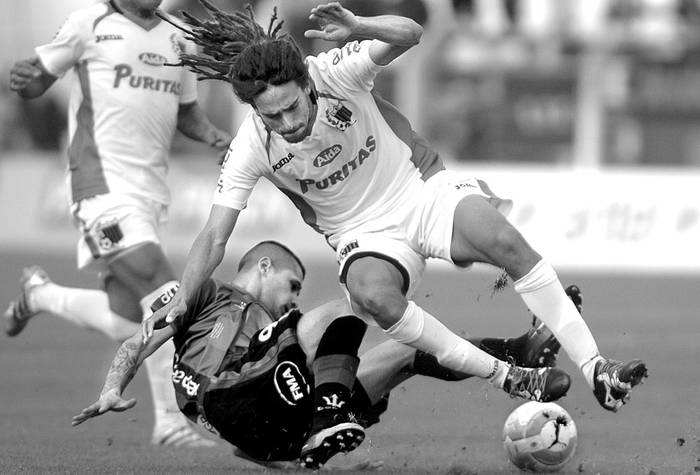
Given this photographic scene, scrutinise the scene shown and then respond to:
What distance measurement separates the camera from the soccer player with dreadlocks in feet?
20.0

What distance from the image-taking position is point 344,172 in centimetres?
662

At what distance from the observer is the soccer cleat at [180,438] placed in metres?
7.59

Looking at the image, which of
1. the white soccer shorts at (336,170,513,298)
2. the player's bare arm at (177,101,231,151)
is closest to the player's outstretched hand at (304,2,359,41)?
the white soccer shorts at (336,170,513,298)

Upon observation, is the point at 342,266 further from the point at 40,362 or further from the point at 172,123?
the point at 40,362

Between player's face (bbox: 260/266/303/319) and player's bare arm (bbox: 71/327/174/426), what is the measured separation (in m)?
0.71

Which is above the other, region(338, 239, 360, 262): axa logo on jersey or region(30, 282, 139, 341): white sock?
region(338, 239, 360, 262): axa logo on jersey

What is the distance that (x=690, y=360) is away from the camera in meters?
11.1

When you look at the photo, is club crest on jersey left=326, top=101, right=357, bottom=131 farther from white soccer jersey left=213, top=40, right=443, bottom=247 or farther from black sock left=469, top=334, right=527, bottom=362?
black sock left=469, top=334, right=527, bottom=362

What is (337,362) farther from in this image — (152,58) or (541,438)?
(152,58)

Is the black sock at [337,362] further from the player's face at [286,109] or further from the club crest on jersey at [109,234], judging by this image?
the club crest on jersey at [109,234]

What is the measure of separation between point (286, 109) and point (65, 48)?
2503mm

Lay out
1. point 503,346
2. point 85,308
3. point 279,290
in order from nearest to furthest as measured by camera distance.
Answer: point 503,346, point 279,290, point 85,308

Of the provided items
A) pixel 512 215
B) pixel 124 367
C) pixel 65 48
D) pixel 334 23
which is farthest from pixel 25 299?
pixel 512 215

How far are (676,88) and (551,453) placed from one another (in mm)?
22796
